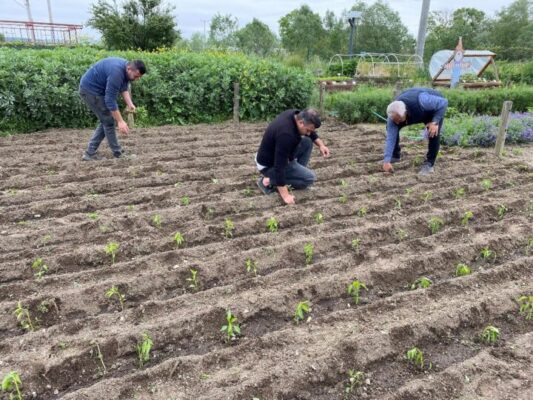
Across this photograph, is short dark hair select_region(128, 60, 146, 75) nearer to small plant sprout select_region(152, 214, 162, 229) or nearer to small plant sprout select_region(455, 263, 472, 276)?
small plant sprout select_region(152, 214, 162, 229)

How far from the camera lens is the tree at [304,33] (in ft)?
128

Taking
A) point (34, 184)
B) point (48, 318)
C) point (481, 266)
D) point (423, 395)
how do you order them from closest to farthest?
point (423, 395)
point (48, 318)
point (481, 266)
point (34, 184)

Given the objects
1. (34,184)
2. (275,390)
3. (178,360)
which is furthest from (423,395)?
(34,184)

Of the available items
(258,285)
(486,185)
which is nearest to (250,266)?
(258,285)

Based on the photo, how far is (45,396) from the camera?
2.57 m

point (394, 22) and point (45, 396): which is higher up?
point (394, 22)

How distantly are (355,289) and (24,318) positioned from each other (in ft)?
8.07

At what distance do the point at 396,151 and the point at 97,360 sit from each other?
18.5 feet

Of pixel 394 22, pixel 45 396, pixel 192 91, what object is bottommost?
pixel 45 396

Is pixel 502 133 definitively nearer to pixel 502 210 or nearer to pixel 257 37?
pixel 502 210

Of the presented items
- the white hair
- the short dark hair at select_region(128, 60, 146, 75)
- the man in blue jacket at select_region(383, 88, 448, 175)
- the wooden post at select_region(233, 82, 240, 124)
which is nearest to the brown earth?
the man in blue jacket at select_region(383, 88, 448, 175)

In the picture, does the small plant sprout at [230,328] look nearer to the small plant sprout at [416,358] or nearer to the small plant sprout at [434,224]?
the small plant sprout at [416,358]

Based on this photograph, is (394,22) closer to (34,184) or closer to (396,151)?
(396,151)

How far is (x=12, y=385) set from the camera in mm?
2543
